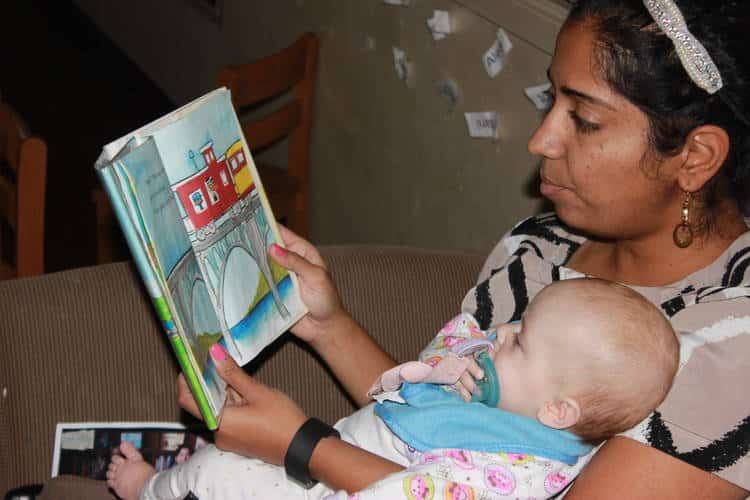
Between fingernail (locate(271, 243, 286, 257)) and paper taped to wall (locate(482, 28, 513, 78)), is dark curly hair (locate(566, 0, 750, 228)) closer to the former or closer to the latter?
fingernail (locate(271, 243, 286, 257))

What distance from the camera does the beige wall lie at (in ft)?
7.18

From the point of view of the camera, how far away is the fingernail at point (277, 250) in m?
1.41

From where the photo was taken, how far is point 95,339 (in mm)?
1663

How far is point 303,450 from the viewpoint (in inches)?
51.1

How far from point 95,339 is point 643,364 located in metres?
1.00

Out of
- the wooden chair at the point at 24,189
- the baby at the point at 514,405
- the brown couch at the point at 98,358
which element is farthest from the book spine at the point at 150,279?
the wooden chair at the point at 24,189

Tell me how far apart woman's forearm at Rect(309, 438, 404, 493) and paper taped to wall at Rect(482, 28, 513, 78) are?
118cm

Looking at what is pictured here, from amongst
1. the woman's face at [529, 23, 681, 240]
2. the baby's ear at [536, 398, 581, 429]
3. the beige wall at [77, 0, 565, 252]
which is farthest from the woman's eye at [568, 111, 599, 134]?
the beige wall at [77, 0, 565, 252]

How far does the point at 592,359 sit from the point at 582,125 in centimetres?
33

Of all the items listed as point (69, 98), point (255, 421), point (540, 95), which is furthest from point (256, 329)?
point (69, 98)

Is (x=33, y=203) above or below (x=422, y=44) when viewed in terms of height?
below

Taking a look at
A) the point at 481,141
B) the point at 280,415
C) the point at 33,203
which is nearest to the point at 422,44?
the point at 481,141

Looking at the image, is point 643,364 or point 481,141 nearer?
point 643,364

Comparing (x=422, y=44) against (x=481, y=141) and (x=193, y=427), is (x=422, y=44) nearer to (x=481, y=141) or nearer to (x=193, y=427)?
(x=481, y=141)
